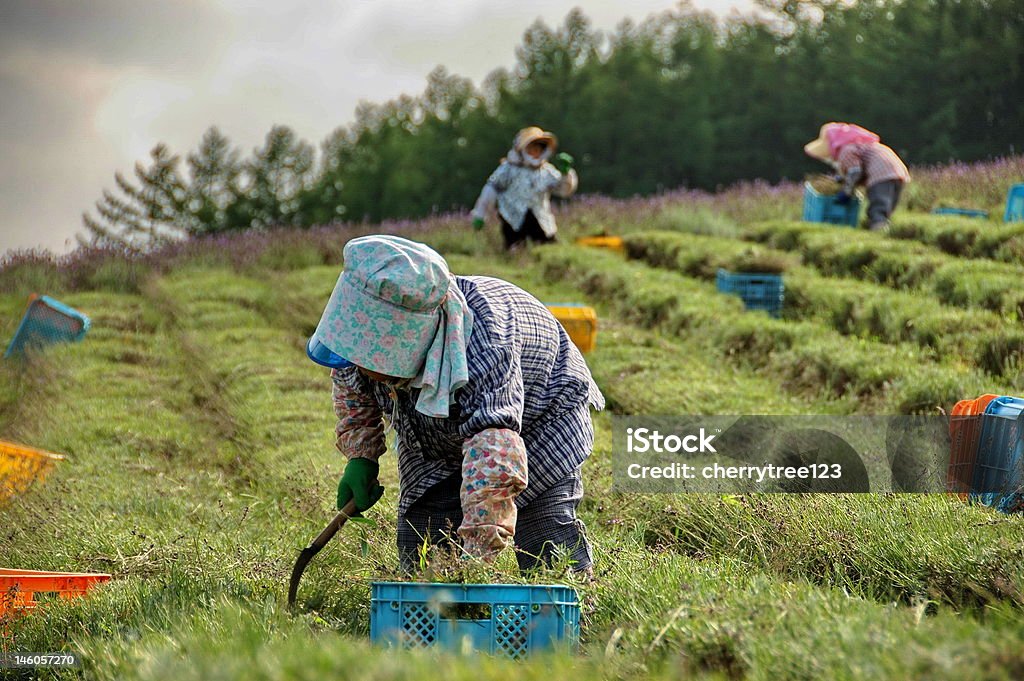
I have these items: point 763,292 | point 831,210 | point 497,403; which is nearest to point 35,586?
point 497,403

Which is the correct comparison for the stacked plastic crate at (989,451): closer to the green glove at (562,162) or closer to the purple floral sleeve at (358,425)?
the purple floral sleeve at (358,425)

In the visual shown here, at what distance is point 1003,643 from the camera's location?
194 cm

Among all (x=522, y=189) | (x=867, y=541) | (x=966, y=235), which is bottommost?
(x=867, y=541)

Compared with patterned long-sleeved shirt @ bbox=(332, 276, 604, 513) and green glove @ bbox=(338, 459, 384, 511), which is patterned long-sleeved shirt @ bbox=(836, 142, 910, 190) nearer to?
patterned long-sleeved shirt @ bbox=(332, 276, 604, 513)

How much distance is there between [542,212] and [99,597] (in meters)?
9.71

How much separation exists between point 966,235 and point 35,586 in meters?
8.71

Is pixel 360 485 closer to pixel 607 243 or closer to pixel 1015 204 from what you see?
pixel 1015 204

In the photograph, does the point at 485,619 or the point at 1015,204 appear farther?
the point at 1015,204

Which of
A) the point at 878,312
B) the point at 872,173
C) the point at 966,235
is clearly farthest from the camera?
the point at 872,173

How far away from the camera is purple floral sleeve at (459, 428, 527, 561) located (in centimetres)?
278

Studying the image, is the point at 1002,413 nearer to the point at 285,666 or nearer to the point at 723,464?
the point at 723,464

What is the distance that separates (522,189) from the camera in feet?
40.4

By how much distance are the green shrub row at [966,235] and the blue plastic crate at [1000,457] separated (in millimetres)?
4919

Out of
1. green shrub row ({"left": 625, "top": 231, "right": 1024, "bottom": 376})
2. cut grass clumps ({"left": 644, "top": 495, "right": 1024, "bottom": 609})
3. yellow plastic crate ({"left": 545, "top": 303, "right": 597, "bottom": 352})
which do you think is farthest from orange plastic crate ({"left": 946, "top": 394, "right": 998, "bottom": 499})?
yellow plastic crate ({"left": 545, "top": 303, "right": 597, "bottom": 352})
